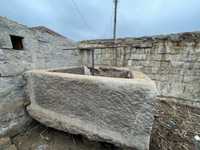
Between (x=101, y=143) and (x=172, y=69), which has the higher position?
(x=172, y=69)

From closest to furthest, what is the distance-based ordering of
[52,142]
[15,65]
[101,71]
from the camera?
1. [52,142]
2. [15,65]
3. [101,71]

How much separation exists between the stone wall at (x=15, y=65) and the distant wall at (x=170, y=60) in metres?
1.85

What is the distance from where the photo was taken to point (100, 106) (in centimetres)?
98

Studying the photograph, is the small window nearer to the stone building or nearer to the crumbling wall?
the stone building

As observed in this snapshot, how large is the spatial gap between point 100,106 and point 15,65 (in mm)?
1342

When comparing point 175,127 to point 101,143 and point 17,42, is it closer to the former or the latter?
point 101,143

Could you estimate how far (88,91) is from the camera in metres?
1.00

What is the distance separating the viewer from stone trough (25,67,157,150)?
0.86 m

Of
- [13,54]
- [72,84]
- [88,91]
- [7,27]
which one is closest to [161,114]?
[88,91]

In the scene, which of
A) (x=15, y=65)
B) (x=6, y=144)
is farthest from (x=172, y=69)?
(x=6, y=144)

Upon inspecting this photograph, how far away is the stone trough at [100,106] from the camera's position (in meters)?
0.86

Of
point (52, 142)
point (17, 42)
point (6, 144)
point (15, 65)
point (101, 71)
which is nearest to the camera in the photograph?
point (6, 144)

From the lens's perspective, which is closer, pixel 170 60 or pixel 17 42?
pixel 17 42

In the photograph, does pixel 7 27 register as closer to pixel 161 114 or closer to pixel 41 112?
pixel 41 112
